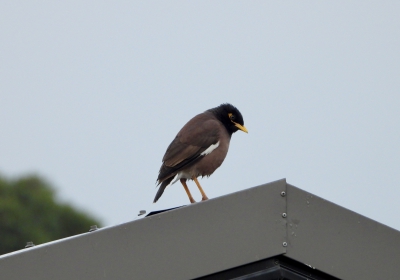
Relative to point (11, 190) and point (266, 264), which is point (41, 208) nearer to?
point (11, 190)

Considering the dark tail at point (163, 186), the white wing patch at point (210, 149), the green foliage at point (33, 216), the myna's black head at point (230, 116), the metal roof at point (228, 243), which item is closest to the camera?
the metal roof at point (228, 243)

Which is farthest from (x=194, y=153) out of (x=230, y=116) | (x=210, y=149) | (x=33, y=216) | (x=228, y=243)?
(x=33, y=216)

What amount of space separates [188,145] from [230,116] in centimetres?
124

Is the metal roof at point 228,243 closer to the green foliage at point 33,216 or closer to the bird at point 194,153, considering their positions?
the bird at point 194,153

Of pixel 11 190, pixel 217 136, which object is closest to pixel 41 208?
pixel 11 190

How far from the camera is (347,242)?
5547 millimetres

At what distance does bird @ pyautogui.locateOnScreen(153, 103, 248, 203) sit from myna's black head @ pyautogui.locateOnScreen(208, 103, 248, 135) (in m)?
0.25

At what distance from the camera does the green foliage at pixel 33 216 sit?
49562mm

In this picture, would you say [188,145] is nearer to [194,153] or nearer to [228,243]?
[194,153]

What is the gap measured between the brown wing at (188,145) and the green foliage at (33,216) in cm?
3946

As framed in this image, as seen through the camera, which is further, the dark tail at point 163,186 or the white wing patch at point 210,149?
the white wing patch at point 210,149

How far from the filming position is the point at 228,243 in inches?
215

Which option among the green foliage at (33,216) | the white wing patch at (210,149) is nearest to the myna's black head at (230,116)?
the white wing patch at (210,149)

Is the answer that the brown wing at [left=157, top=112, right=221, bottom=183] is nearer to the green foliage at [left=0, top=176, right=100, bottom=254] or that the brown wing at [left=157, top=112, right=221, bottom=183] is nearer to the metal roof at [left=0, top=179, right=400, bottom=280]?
the metal roof at [left=0, top=179, right=400, bottom=280]
